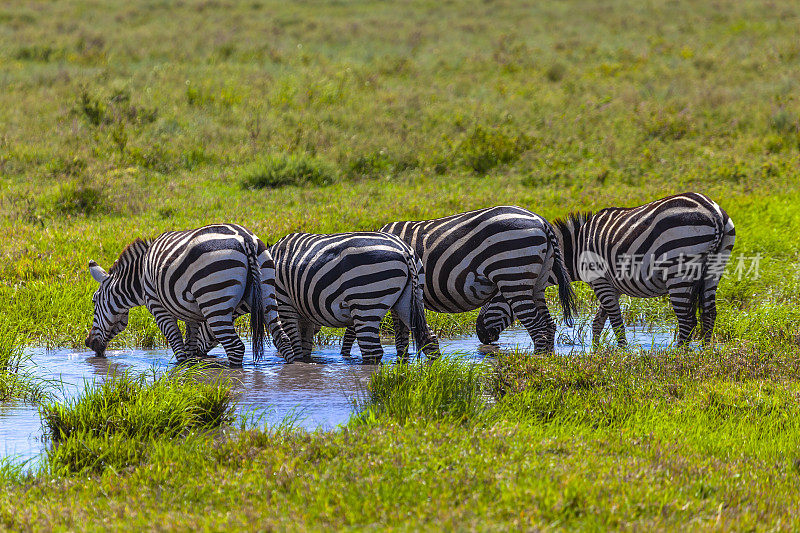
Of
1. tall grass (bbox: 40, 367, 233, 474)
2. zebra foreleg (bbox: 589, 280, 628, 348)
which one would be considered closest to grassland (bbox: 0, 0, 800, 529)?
tall grass (bbox: 40, 367, 233, 474)

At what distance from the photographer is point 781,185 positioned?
1853 cm

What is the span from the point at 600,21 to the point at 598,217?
1377 inches

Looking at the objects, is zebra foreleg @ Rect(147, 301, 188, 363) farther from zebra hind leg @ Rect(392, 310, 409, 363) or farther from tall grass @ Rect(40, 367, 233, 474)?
tall grass @ Rect(40, 367, 233, 474)

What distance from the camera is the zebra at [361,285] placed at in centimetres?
862

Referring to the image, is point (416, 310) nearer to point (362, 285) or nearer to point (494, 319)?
point (362, 285)

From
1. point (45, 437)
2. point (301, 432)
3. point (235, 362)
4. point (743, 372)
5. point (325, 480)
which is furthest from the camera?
point (235, 362)

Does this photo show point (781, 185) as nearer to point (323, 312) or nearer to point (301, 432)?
point (323, 312)

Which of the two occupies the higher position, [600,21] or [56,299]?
[600,21]

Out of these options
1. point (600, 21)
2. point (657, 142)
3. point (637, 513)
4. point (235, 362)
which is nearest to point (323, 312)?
point (235, 362)

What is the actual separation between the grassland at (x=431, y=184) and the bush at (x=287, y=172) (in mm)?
54

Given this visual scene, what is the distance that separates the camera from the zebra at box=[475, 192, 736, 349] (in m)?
9.62

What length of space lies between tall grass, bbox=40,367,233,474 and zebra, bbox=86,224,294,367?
1813 millimetres

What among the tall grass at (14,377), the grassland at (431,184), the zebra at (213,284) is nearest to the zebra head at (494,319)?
the grassland at (431,184)

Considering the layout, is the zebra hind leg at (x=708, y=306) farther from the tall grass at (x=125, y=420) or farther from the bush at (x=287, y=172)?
the bush at (x=287, y=172)
